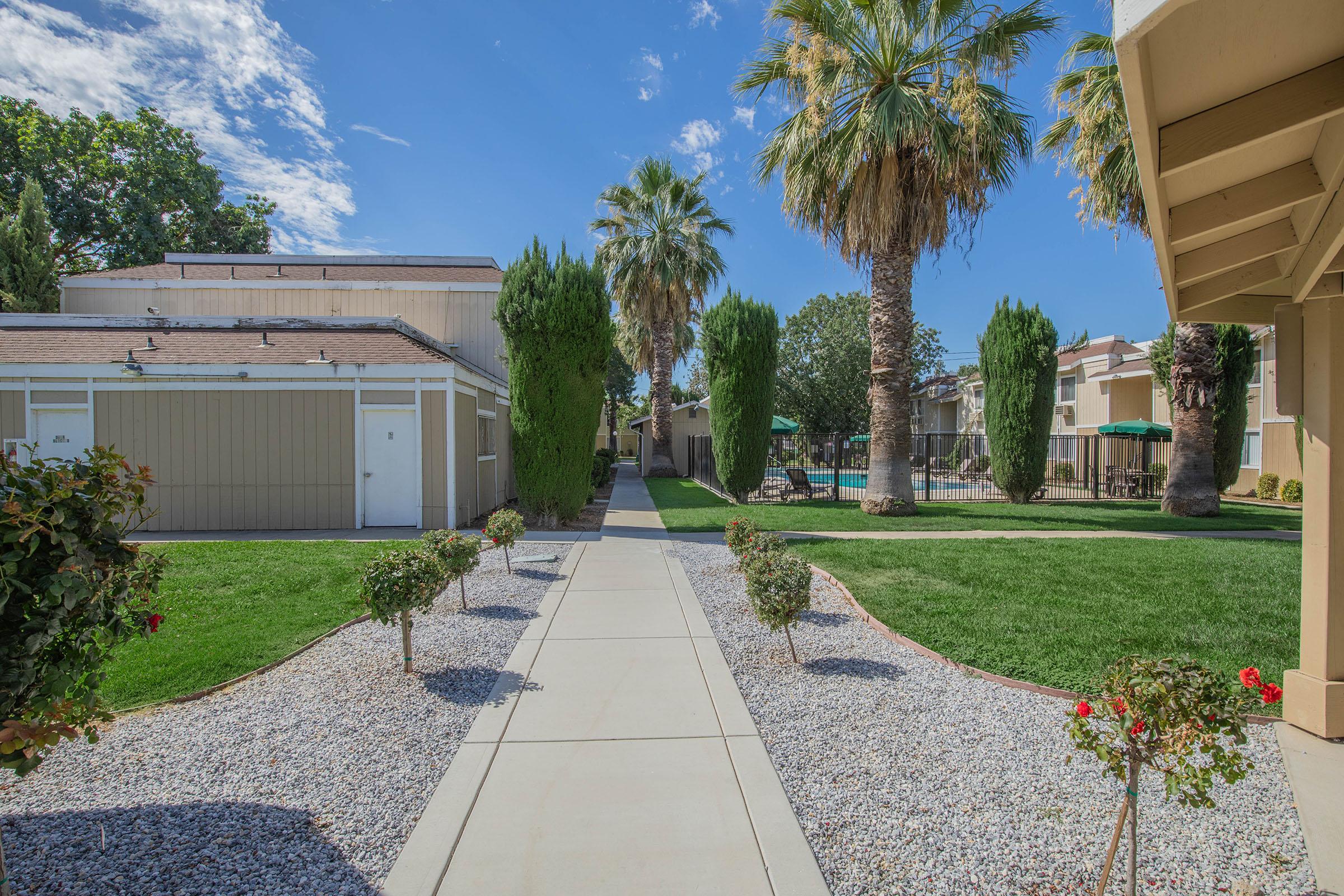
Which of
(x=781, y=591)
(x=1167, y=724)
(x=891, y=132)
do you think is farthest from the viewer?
(x=891, y=132)

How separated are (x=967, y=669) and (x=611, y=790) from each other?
3.00 metres

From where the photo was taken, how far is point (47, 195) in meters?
23.6

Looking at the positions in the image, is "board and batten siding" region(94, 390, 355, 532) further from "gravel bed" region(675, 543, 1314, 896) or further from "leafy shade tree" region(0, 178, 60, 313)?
"leafy shade tree" region(0, 178, 60, 313)

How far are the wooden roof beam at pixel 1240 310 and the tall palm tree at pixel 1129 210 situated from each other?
31.8 ft

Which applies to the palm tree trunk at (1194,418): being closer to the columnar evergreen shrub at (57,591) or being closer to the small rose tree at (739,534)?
the small rose tree at (739,534)

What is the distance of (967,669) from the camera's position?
461 centimetres

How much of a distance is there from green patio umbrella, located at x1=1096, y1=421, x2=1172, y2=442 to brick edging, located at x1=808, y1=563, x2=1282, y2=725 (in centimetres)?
1857

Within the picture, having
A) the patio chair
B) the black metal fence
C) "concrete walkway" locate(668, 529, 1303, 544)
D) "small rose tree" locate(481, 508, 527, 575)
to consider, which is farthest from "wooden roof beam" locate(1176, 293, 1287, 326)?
the patio chair

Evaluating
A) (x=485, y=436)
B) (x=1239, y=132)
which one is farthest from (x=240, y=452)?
(x=1239, y=132)

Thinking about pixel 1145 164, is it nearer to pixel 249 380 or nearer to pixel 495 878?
pixel 495 878

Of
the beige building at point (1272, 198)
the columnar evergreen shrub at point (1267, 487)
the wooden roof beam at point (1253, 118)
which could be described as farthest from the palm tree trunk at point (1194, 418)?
the wooden roof beam at point (1253, 118)

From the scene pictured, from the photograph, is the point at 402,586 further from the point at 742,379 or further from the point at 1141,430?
the point at 1141,430

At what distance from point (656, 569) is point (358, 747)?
4.94 meters

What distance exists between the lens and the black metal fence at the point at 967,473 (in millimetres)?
16891
